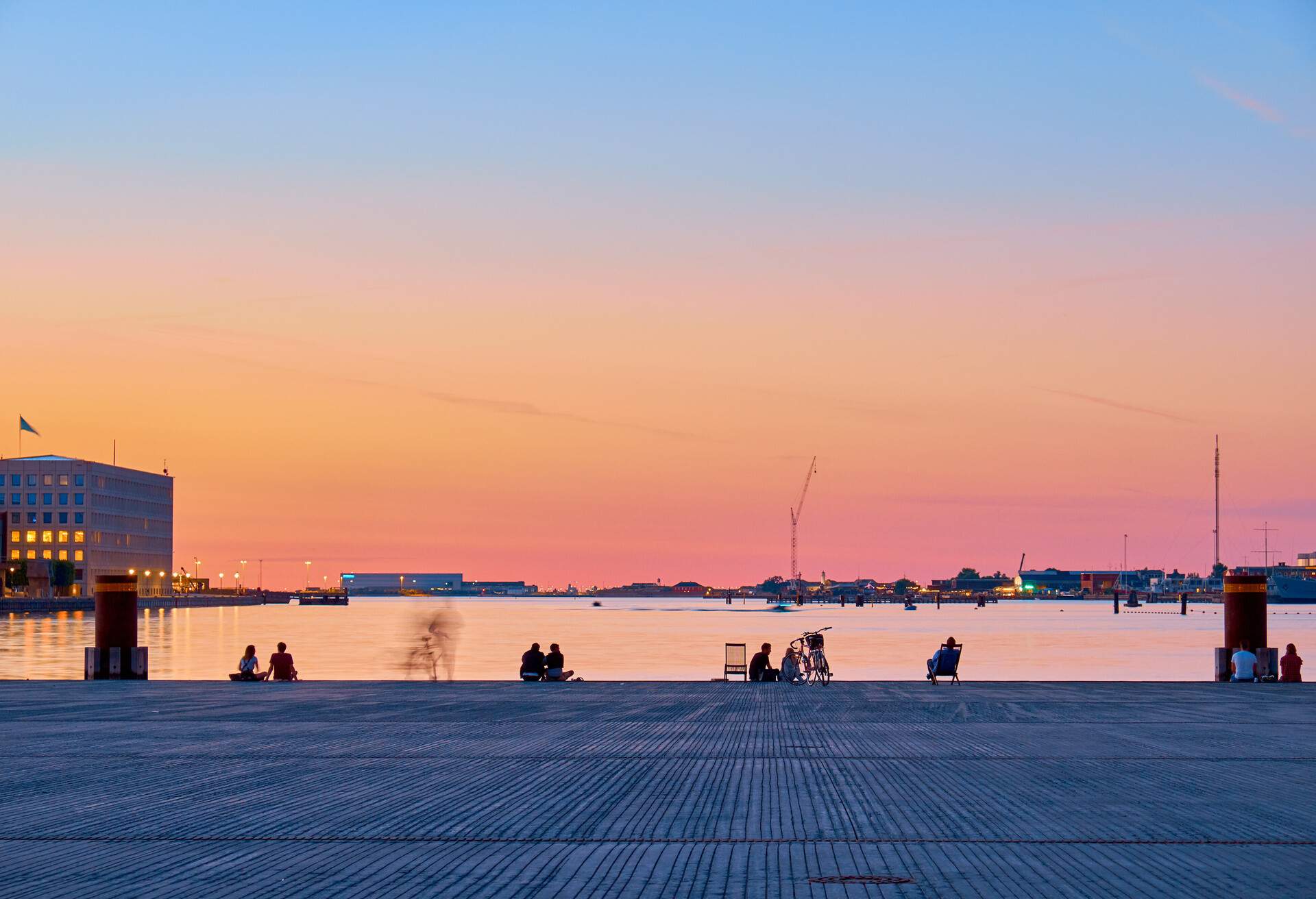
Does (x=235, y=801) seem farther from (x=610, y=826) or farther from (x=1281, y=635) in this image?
(x=1281, y=635)

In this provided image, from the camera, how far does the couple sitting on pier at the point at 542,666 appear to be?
33344 mm

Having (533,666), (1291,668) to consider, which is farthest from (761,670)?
(1291,668)

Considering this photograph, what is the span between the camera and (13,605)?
17100 centimetres

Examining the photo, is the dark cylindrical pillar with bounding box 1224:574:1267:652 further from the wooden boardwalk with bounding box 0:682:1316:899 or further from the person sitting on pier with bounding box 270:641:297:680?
the person sitting on pier with bounding box 270:641:297:680

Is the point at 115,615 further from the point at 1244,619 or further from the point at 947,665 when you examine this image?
the point at 1244,619

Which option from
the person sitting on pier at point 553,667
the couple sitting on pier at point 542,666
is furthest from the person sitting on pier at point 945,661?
the person sitting on pier at point 553,667

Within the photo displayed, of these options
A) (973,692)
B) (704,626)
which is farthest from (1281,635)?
(973,692)

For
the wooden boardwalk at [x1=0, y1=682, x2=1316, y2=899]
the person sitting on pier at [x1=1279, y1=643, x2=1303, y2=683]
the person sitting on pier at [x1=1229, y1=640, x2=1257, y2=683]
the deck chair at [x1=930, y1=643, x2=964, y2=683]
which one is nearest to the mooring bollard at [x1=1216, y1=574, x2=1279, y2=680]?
the person sitting on pier at [x1=1279, y1=643, x2=1303, y2=683]

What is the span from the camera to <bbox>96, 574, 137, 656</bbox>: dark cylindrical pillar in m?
33.5

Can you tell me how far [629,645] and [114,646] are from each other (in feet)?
229

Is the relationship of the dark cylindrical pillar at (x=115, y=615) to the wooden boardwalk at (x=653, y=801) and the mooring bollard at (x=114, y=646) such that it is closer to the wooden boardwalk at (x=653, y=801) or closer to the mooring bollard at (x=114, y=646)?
the mooring bollard at (x=114, y=646)

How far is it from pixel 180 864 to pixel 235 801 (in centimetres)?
311

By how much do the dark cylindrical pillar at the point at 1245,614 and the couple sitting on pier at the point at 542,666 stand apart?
16.6 metres

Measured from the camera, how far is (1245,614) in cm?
3462
